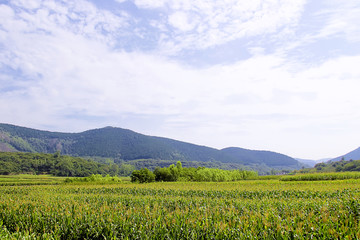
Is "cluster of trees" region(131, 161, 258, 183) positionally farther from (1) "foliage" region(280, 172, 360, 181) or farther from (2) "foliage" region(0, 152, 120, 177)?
(2) "foliage" region(0, 152, 120, 177)

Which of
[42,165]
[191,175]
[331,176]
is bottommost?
[42,165]

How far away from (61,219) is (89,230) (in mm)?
3086

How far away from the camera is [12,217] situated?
16.1m

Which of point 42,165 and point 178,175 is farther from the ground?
point 178,175

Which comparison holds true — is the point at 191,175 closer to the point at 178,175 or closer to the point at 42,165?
the point at 178,175

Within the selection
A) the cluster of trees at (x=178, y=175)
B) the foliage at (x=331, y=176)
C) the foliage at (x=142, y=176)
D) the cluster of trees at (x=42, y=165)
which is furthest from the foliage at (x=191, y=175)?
the cluster of trees at (x=42, y=165)

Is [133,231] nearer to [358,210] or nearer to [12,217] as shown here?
[12,217]

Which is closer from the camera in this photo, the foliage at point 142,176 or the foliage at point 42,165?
the foliage at point 142,176

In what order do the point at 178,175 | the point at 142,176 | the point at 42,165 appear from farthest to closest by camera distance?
the point at 42,165
the point at 178,175
the point at 142,176

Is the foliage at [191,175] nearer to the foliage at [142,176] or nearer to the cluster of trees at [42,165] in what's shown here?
the foliage at [142,176]

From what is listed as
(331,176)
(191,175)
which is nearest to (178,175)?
(191,175)

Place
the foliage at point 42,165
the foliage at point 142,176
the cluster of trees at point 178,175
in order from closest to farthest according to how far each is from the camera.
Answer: the foliage at point 142,176
the cluster of trees at point 178,175
the foliage at point 42,165

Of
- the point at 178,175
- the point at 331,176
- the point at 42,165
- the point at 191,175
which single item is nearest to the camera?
the point at 331,176

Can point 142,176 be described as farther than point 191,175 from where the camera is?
No
